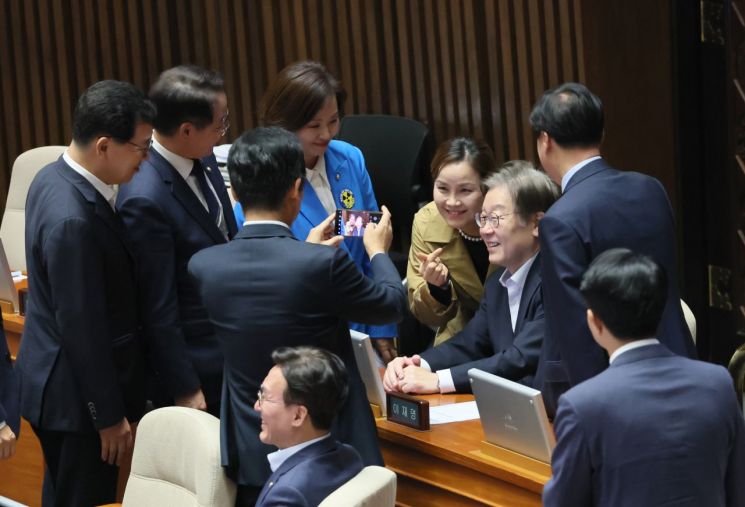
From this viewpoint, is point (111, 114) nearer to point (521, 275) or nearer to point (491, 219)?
point (491, 219)

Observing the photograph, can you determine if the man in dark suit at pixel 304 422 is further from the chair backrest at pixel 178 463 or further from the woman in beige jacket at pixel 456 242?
the woman in beige jacket at pixel 456 242

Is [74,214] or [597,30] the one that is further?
[597,30]

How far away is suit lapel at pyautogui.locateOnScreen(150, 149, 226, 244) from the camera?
3664 mm

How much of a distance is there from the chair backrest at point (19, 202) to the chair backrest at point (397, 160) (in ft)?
4.33

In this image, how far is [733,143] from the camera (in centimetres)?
532

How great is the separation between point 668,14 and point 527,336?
205 cm

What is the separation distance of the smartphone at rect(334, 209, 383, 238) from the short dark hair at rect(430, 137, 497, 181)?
83cm

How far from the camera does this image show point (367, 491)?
284 centimetres

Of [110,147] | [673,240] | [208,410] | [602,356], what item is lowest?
[208,410]

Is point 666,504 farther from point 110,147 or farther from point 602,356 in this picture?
point 110,147

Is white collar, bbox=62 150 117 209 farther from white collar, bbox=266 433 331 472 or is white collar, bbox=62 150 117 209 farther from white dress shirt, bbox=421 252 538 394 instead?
white dress shirt, bbox=421 252 538 394

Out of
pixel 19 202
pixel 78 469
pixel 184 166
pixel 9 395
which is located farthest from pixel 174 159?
pixel 19 202

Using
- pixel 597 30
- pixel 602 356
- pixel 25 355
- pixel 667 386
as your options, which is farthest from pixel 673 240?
pixel 597 30

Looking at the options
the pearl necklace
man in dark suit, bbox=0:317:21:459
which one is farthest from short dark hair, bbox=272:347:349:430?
the pearl necklace
